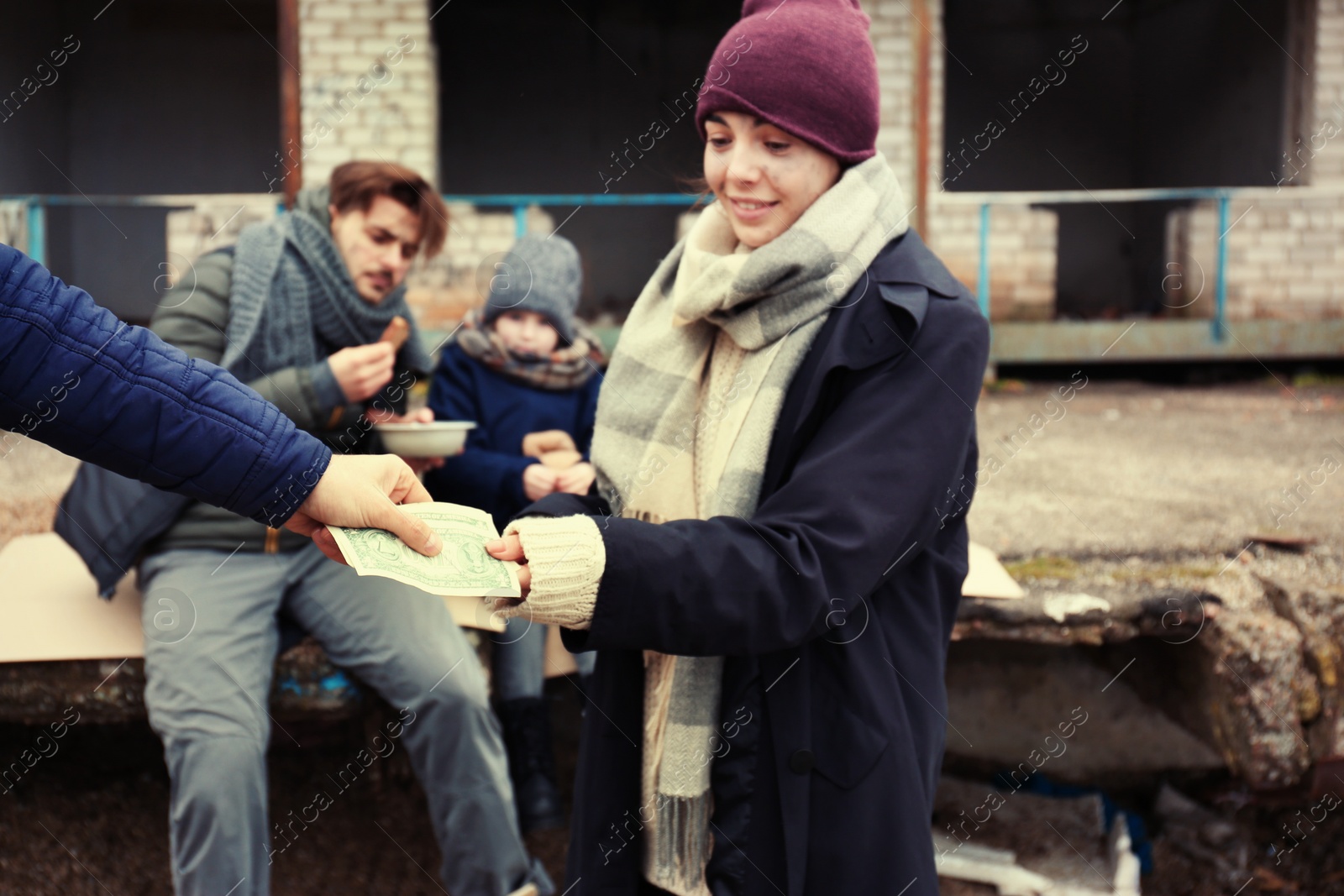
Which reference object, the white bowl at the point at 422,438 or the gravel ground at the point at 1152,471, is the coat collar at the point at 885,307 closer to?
the white bowl at the point at 422,438

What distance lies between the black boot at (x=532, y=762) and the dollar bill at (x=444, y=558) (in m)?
1.37

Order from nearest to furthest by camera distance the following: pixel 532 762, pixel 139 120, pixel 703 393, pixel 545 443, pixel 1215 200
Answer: pixel 703 393 < pixel 532 762 < pixel 545 443 < pixel 1215 200 < pixel 139 120

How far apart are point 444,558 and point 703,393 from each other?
507 mm

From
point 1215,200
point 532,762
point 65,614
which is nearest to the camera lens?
point 65,614

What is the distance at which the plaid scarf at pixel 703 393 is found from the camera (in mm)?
1466

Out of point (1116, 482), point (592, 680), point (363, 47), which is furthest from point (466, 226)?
point (592, 680)

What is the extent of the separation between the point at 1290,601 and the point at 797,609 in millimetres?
2028

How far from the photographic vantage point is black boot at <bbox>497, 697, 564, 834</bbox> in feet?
8.64

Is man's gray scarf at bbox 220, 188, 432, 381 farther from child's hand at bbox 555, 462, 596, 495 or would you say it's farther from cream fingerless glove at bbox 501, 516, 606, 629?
cream fingerless glove at bbox 501, 516, 606, 629

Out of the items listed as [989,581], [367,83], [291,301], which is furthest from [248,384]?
[367,83]

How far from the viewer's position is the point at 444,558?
134 cm

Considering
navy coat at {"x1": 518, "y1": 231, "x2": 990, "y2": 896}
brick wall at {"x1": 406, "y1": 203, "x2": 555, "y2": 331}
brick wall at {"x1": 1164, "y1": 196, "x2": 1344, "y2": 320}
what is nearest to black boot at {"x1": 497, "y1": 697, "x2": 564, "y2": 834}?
navy coat at {"x1": 518, "y1": 231, "x2": 990, "y2": 896}

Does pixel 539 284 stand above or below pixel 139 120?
below

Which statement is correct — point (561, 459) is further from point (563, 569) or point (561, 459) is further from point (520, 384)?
point (563, 569)
